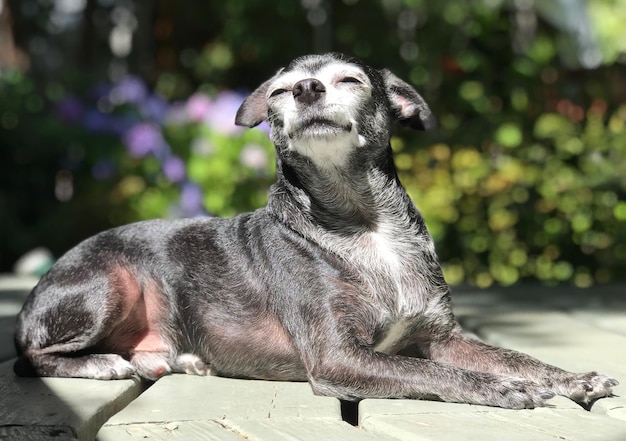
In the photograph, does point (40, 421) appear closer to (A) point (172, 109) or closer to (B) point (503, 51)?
(A) point (172, 109)

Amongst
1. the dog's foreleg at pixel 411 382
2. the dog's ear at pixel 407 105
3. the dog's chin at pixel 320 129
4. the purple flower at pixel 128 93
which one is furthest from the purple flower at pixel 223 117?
the dog's foreleg at pixel 411 382

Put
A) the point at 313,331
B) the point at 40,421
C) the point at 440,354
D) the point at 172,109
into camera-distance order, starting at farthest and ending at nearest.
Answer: the point at 172,109 < the point at 440,354 < the point at 313,331 < the point at 40,421

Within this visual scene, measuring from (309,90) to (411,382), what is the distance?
1096mm

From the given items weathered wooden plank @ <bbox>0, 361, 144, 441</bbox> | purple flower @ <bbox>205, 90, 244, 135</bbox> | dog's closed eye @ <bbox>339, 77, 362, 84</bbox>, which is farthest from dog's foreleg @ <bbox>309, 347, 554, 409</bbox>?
purple flower @ <bbox>205, 90, 244, 135</bbox>

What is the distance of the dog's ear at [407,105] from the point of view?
3.62 metres

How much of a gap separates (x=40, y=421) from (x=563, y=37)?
7.75 meters

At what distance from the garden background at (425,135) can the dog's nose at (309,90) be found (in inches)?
165

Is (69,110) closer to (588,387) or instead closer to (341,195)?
(341,195)

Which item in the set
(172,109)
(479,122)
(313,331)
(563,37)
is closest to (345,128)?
(313,331)

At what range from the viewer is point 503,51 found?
8344mm

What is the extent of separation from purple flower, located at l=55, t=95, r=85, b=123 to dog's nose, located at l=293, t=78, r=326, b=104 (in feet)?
19.3

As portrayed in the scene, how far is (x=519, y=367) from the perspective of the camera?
10.5ft

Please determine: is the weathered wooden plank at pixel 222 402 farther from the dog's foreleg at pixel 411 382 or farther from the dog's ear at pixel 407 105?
the dog's ear at pixel 407 105

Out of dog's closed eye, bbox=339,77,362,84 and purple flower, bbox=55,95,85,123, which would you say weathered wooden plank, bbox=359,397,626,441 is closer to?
dog's closed eye, bbox=339,77,362,84
